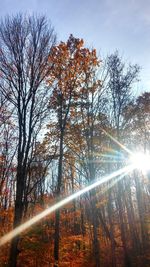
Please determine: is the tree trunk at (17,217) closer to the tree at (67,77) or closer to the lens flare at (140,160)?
the tree at (67,77)

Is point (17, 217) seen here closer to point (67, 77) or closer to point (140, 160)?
point (67, 77)

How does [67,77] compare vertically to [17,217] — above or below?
above

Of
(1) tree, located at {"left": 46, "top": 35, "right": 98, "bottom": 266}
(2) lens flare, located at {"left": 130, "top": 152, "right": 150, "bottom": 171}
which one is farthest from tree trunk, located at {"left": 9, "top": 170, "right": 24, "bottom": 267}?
(2) lens flare, located at {"left": 130, "top": 152, "right": 150, "bottom": 171}

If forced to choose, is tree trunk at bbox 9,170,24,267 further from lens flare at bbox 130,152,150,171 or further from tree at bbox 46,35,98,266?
lens flare at bbox 130,152,150,171

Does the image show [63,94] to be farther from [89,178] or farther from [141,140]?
[141,140]

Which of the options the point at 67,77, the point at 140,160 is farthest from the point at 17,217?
the point at 140,160

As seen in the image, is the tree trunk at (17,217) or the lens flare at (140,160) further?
the lens flare at (140,160)

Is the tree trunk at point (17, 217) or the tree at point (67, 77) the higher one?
the tree at point (67, 77)

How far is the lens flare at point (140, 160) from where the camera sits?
17166mm

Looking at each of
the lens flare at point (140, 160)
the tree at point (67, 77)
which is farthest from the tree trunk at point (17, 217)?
the lens flare at point (140, 160)

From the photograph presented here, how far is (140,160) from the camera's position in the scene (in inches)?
700

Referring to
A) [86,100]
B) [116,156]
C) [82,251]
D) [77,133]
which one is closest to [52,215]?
[82,251]

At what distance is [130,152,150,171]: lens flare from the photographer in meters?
17.2

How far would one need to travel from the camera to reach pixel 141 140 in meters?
17.5
